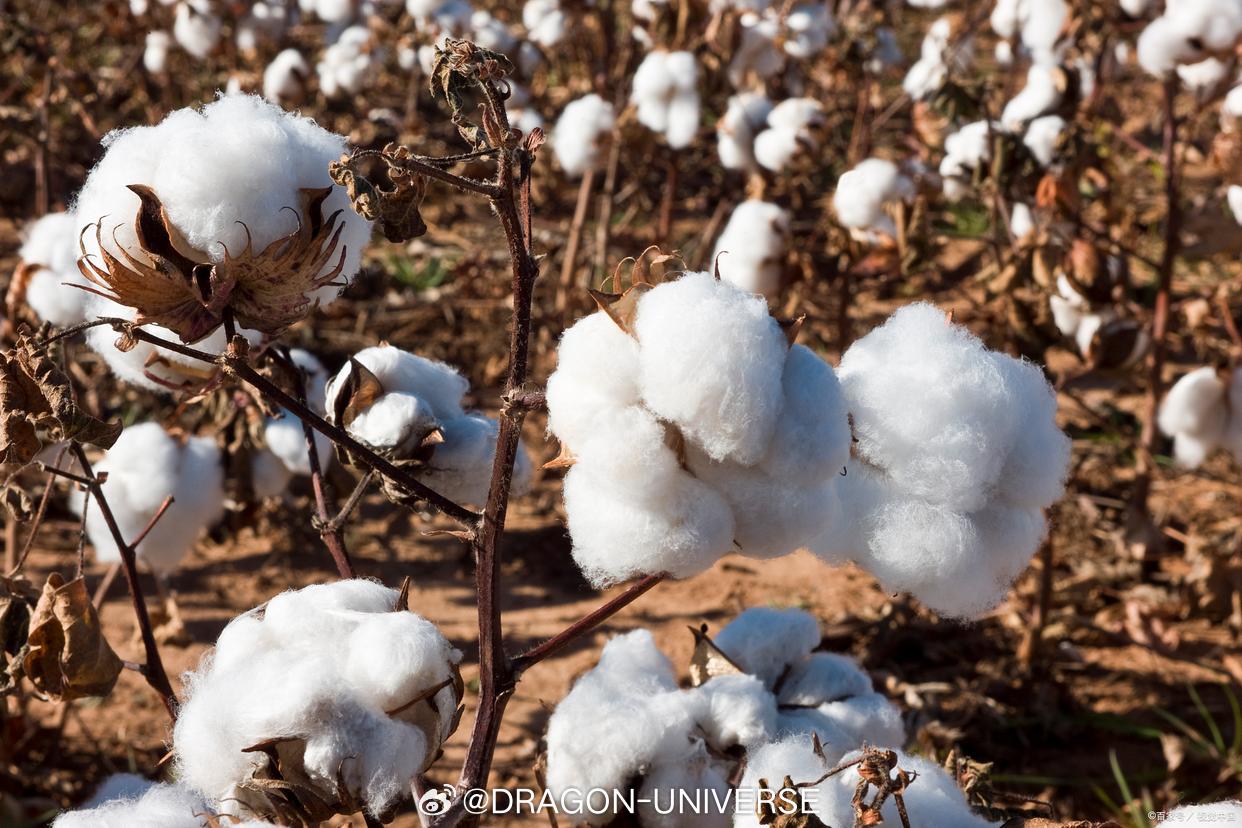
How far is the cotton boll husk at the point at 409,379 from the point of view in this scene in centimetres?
160

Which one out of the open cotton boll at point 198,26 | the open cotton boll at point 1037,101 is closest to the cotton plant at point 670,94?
the open cotton boll at point 1037,101

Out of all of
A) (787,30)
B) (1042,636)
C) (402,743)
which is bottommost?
(402,743)

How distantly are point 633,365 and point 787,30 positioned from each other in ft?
11.4

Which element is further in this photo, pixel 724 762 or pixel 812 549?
pixel 724 762

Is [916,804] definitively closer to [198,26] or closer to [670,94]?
[670,94]

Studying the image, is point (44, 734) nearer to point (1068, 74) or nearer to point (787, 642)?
point (787, 642)

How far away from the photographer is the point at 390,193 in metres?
1.17

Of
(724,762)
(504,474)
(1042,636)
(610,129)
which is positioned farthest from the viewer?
(610,129)

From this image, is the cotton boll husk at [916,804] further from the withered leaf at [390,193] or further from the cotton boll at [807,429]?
the withered leaf at [390,193]

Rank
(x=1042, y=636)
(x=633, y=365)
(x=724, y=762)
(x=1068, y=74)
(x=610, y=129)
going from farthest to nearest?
(x=610, y=129) → (x=1068, y=74) → (x=1042, y=636) → (x=724, y=762) → (x=633, y=365)

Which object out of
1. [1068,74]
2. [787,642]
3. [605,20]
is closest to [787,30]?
[605,20]

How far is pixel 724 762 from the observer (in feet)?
5.30

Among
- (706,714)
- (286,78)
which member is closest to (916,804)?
(706,714)

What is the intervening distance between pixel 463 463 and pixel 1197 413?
2.18 m
